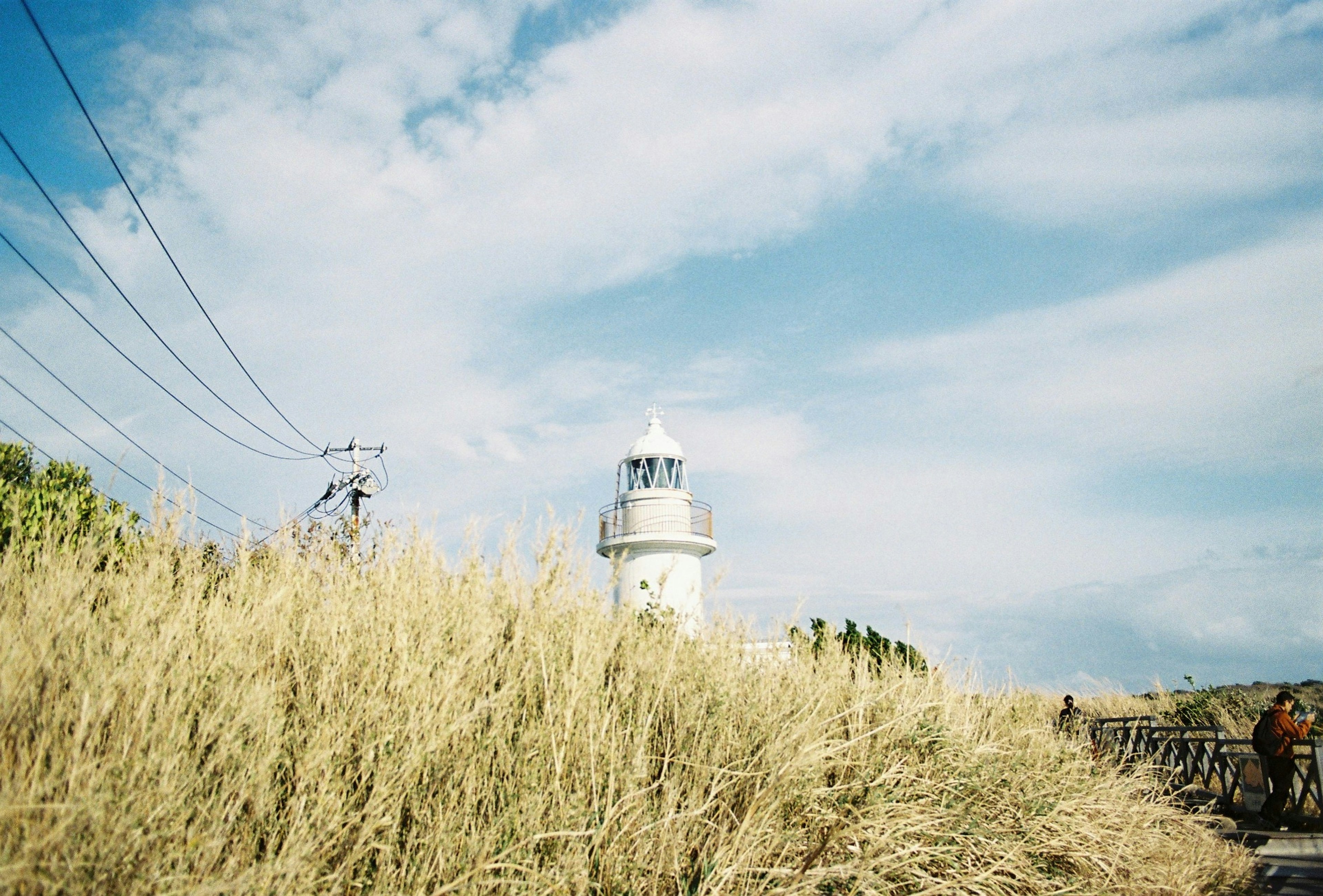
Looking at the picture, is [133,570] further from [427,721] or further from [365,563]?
[427,721]

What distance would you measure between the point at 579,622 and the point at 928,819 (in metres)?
2.21

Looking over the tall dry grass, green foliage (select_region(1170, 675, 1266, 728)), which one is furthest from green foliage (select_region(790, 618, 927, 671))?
green foliage (select_region(1170, 675, 1266, 728))

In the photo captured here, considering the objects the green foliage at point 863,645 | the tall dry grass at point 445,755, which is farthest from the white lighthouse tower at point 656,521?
the tall dry grass at point 445,755

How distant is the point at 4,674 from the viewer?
2.62 m

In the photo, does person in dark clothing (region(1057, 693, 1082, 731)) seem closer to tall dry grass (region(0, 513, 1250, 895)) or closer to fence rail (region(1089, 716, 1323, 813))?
fence rail (region(1089, 716, 1323, 813))

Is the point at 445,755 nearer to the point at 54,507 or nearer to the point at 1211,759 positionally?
the point at 54,507

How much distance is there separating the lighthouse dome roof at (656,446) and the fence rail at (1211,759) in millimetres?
10974

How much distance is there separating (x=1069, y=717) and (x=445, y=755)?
10.1m

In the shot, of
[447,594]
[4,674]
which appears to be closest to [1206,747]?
[447,594]

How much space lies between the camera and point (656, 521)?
19031 millimetres

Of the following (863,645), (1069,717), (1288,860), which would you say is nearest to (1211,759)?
(1069,717)

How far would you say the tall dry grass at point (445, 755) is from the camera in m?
2.57

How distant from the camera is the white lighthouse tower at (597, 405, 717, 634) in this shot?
61.9 ft

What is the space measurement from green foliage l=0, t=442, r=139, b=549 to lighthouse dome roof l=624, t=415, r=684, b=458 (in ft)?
42.2
